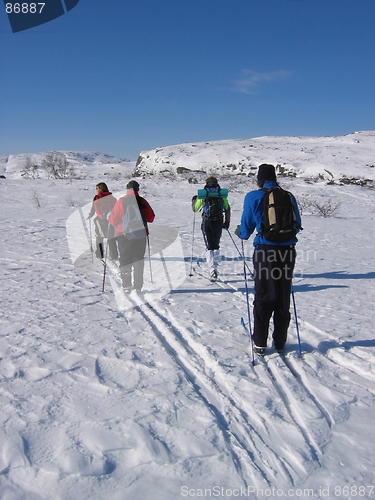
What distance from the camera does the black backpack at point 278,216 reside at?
12.0 ft

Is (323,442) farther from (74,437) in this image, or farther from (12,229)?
(12,229)

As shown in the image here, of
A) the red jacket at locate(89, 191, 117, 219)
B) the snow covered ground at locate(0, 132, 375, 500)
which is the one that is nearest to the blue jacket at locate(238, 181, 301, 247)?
the snow covered ground at locate(0, 132, 375, 500)

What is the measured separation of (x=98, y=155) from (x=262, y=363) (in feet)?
464

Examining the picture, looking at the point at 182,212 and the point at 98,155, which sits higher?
the point at 98,155

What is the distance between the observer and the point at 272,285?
384 cm

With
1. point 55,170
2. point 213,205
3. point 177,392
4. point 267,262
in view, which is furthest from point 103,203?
point 55,170

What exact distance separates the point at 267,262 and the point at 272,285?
26cm

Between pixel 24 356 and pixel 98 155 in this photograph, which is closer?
pixel 24 356

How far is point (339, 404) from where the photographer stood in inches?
126

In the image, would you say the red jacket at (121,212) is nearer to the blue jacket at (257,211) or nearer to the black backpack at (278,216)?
the blue jacket at (257,211)

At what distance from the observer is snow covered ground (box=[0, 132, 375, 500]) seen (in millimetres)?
2398

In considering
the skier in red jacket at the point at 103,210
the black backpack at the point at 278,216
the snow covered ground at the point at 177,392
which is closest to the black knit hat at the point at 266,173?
the black backpack at the point at 278,216

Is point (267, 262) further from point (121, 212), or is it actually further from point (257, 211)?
point (121, 212)

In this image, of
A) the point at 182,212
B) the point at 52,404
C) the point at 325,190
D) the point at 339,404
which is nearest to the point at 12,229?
the point at 182,212
